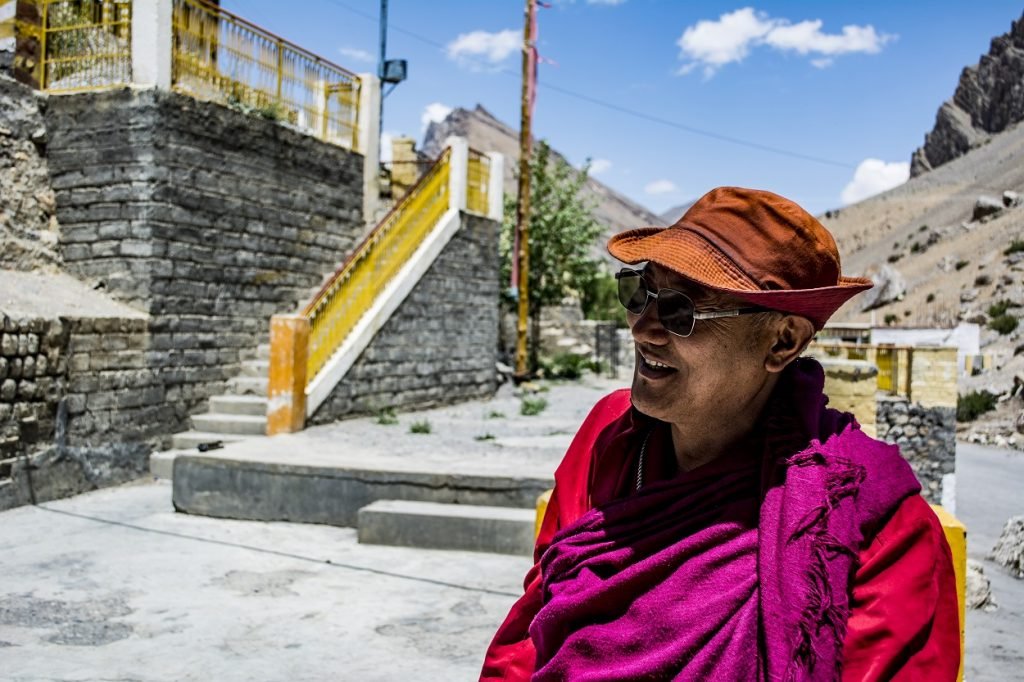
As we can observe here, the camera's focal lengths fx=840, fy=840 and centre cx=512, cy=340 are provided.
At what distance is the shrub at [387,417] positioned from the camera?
36.3 feet

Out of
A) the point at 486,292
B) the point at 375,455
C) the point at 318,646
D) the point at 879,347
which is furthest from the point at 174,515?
the point at 879,347

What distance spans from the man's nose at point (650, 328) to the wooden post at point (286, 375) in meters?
8.50

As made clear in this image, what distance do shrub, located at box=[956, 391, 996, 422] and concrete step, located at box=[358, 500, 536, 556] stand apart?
1647cm

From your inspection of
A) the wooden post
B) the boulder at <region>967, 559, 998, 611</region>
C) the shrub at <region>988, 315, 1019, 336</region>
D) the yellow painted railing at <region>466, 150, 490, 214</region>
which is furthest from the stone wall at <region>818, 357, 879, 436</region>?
the shrub at <region>988, 315, 1019, 336</region>

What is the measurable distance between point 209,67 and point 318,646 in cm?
819

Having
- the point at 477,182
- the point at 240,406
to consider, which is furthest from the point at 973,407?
the point at 240,406

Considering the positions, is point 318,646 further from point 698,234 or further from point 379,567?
point 698,234

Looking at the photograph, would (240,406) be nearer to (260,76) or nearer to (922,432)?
(260,76)

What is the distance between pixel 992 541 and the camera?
9141 millimetres

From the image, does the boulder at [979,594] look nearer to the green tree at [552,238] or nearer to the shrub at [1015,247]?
the green tree at [552,238]

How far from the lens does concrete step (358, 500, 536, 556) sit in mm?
6152

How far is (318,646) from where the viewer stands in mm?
4309

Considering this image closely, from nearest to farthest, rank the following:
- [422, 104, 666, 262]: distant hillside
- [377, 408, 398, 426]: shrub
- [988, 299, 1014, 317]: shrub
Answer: [377, 408, 398, 426]: shrub < [988, 299, 1014, 317]: shrub < [422, 104, 666, 262]: distant hillside

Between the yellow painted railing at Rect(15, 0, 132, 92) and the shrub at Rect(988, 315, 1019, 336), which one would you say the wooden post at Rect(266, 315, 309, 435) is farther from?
the shrub at Rect(988, 315, 1019, 336)
